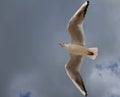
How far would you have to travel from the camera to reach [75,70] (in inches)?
622

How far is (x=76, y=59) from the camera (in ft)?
52.4

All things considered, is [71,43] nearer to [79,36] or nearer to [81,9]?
[79,36]

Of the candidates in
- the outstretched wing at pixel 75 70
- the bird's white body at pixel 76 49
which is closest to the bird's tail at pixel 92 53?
the bird's white body at pixel 76 49

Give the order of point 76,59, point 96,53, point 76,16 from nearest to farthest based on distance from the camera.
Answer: point 96,53
point 76,16
point 76,59

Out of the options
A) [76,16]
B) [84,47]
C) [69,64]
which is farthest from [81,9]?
[69,64]

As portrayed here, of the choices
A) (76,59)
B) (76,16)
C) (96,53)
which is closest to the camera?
(96,53)

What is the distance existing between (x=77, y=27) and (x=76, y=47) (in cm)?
84

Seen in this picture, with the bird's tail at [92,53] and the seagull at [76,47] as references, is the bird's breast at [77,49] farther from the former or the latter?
the bird's tail at [92,53]

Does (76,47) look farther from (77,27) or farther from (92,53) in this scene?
(92,53)

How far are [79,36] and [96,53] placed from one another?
161 centimetres

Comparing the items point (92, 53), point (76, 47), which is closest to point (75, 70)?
point (76, 47)

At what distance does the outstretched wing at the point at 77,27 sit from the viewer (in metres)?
14.8

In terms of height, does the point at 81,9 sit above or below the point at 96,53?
above

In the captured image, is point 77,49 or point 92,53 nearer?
point 92,53
